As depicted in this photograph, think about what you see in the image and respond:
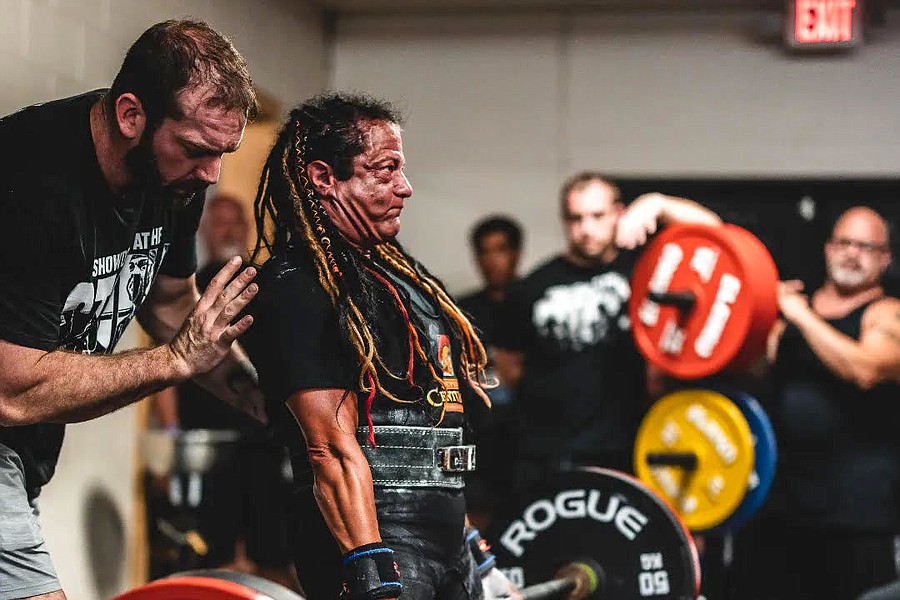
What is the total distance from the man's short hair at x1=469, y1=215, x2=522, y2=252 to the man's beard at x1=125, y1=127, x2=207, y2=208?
335cm

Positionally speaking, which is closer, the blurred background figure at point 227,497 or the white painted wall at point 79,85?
the white painted wall at point 79,85

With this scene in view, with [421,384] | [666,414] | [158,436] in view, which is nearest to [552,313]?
[666,414]

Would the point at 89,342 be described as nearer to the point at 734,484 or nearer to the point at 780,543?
the point at 734,484

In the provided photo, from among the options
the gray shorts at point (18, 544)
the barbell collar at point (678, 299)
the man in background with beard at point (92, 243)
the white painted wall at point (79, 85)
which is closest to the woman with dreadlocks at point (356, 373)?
the man in background with beard at point (92, 243)

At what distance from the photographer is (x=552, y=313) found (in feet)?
14.5

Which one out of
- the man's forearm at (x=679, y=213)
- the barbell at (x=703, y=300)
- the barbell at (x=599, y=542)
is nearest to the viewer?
the barbell at (x=599, y=542)

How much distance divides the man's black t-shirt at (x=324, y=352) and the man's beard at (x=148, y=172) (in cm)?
27

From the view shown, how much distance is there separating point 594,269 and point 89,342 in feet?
7.78

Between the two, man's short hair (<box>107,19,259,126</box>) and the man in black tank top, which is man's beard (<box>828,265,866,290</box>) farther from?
Result: man's short hair (<box>107,19,259,126</box>)

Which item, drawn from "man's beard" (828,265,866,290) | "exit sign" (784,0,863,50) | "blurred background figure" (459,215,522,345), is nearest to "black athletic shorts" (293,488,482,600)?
"man's beard" (828,265,866,290)

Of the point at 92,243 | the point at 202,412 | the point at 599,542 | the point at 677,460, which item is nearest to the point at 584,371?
the point at 677,460

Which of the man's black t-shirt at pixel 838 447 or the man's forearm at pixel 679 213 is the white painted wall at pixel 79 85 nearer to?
the man's forearm at pixel 679 213

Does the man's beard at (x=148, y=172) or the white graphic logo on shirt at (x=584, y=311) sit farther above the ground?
the man's beard at (x=148, y=172)

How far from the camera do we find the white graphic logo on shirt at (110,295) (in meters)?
2.34
